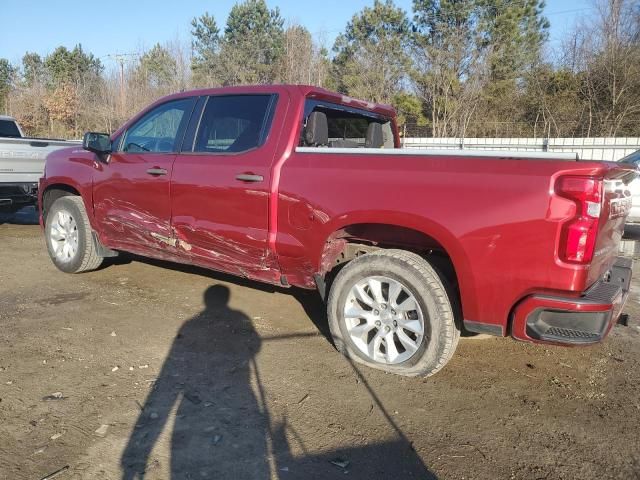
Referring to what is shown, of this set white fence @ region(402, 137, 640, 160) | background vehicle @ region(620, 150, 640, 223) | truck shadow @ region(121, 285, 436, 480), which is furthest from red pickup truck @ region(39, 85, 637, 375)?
white fence @ region(402, 137, 640, 160)

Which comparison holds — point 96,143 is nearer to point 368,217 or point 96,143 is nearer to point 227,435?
point 368,217

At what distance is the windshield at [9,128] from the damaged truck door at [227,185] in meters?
8.42

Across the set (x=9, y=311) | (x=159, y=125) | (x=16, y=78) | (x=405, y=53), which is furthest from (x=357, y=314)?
(x=16, y=78)

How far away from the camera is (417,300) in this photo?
3.37 meters

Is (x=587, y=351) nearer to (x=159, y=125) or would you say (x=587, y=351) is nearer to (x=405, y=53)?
(x=159, y=125)

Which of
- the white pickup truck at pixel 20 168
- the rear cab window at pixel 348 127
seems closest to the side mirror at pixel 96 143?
the rear cab window at pixel 348 127

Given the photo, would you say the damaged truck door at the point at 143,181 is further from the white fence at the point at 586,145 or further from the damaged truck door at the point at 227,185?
the white fence at the point at 586,145

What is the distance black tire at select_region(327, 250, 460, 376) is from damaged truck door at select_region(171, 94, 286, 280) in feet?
2.42

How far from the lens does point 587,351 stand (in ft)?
13.4

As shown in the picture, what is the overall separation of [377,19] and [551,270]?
2774 cm

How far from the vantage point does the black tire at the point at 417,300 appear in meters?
3.31

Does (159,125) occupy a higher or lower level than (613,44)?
lower

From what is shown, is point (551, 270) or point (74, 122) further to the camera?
point (74, 122)

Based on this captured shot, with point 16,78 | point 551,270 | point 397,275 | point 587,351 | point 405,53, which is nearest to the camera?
point 551,270
